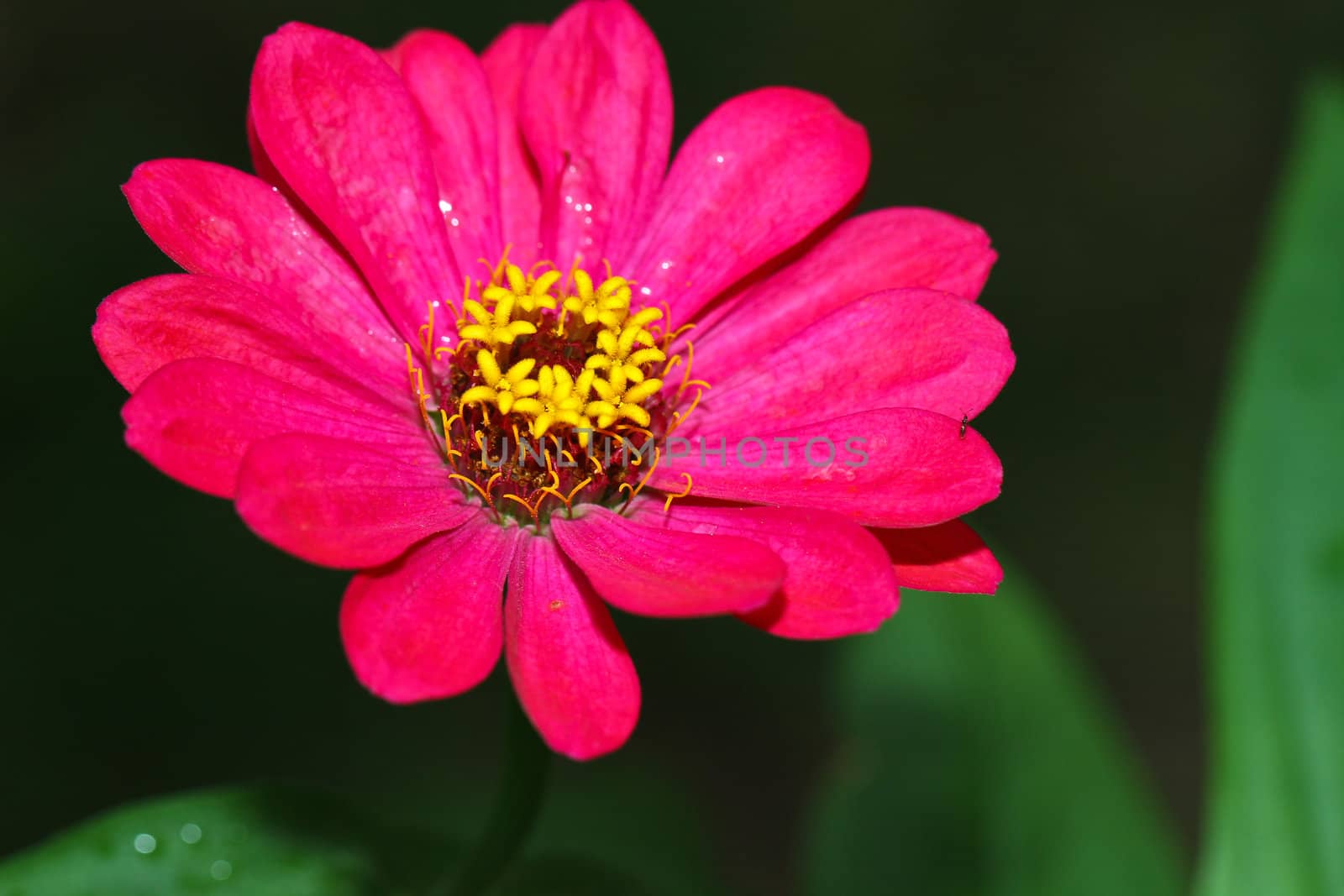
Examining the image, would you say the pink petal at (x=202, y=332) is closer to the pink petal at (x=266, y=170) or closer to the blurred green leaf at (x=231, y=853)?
the pink petal at (x=266, y=170)

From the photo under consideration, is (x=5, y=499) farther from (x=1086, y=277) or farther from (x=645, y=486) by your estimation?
(x=1086, y=277)

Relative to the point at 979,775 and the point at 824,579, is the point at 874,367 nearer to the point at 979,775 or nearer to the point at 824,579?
the point at 824,579

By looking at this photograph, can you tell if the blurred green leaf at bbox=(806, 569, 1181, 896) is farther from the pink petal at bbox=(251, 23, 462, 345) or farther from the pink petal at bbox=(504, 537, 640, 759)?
the pink petal at bbox=(251, 23, 462, 345)

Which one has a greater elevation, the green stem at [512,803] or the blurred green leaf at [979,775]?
the green stem at [512,803]

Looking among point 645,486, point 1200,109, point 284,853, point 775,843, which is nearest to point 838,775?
point 645,486

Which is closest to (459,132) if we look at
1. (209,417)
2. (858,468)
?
(209,417)

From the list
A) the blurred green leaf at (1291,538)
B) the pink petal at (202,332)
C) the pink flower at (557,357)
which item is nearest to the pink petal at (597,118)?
the pink flower at (557,357)

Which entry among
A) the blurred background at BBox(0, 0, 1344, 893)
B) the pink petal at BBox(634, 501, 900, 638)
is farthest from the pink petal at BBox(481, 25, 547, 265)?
the blurred background at BBox(0, 0, 1344, 893)
